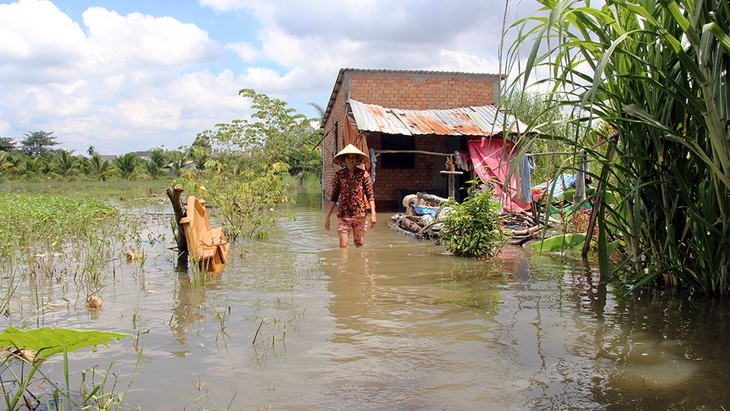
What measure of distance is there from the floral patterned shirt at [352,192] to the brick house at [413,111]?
6992mm

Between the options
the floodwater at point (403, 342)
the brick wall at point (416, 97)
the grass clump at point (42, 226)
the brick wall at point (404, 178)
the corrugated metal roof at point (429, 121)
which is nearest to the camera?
the floodwater at point (403, 342)

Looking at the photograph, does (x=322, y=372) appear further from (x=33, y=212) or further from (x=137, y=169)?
(x=137, y=169)

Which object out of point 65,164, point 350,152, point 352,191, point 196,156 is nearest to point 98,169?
point 65,164

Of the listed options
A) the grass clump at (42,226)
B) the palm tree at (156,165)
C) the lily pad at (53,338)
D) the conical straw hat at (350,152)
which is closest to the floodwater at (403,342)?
the lily pad at (53,338)

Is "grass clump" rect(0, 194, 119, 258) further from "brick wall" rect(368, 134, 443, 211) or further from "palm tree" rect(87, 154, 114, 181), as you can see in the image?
"palm tree" rect(87, 154, 114, 181)

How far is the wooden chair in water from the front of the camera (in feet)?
17.8

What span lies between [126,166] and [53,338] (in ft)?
112

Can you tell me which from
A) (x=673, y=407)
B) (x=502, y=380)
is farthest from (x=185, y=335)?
(x=673, y=407)

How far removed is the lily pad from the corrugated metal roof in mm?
9928

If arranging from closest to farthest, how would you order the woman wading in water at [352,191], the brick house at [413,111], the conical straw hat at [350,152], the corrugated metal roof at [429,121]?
1. the conical straw hat at [350,152]
2. the woman wading in water at [352,191]
3. the corrugated metal roof at [429,121]
4. the brick house at [413,111]

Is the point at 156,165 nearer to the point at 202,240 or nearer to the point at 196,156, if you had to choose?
the point at 196,156

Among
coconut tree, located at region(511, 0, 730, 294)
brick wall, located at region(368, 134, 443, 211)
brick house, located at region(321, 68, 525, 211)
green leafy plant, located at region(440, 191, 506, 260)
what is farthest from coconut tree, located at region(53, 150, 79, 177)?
coconut tree, located at region(511, 0, 730, 294)

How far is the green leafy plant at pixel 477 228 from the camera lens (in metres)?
6.79

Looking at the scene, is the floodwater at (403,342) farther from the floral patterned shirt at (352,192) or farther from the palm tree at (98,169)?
the palm tree at (98,169)
